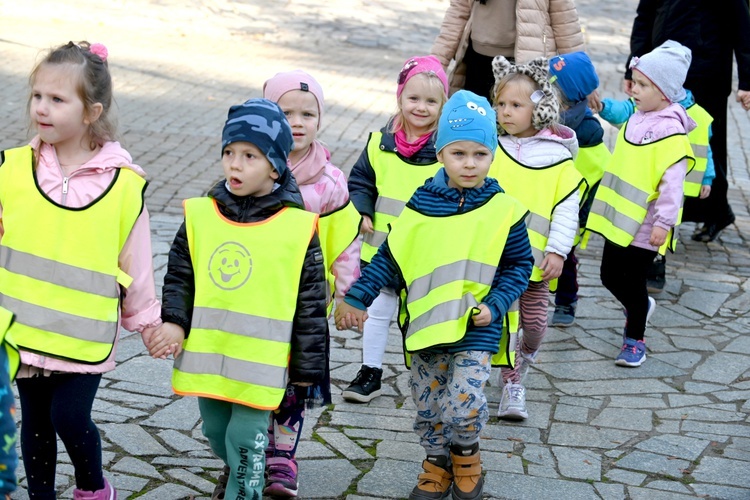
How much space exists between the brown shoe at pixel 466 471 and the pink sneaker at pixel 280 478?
1.99 feet

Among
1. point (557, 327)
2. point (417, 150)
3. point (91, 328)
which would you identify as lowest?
point (557, 327)

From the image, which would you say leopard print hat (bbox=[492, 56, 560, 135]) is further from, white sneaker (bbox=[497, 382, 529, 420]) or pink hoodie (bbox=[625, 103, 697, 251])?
white sneaker (bbox=[497, 382, 529, 420])

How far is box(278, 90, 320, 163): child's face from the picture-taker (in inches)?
168

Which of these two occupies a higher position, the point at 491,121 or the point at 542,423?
the point at 491,121

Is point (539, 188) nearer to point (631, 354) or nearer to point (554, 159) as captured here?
point (554, 159)

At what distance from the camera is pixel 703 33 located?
7586 millimetres

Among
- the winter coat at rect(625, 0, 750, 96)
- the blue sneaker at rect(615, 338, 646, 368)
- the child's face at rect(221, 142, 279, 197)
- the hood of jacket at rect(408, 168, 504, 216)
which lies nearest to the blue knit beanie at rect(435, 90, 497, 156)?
the hood of jacket at rect(408, 168, 504, 216)

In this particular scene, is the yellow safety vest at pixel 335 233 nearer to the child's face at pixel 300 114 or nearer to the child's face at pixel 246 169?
the child's face at pixel 300 114

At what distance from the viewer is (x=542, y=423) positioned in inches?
199

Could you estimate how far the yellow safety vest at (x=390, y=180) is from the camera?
496 centimetres

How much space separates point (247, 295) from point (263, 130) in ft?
1.83

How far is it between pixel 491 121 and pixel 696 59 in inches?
160

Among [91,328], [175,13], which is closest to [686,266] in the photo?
[91,328]

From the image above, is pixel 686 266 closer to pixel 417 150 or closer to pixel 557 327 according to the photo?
pixel 557 327
